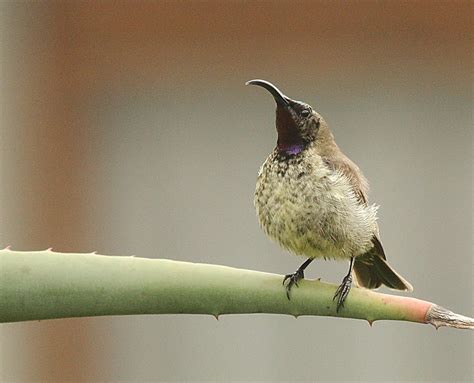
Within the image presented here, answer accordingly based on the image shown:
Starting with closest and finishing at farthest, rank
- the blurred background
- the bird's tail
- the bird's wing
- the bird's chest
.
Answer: the bird's chest < the bird's wing < the bird's tail < the blurred background

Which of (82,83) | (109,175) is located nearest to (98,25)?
(82,83)

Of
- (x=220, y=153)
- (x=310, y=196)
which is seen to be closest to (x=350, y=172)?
(x=310, y=196)

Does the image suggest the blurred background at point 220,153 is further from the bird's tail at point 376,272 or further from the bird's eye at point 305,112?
the bird's eye at point 305,112

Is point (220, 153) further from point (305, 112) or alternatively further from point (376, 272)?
point (305, 112)

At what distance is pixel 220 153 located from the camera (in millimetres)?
6168

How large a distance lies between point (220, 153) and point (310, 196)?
3.37 meters

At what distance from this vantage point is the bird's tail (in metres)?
3.03

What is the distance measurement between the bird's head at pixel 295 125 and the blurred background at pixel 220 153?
2.98m

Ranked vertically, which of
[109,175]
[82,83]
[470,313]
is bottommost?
[470,313]

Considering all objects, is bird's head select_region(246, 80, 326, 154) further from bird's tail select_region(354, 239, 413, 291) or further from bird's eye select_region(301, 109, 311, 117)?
bird's tail select_region(354, 239, 413, 291)

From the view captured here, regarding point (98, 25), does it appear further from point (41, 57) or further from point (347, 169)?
point (347, 169)

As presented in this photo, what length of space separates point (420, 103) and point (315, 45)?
24.4 inches

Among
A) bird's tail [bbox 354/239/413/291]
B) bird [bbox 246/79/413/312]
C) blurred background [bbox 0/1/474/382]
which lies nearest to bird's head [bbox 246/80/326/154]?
bird [bbox 246/79/413/312]

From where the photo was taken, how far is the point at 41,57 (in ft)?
19.8
